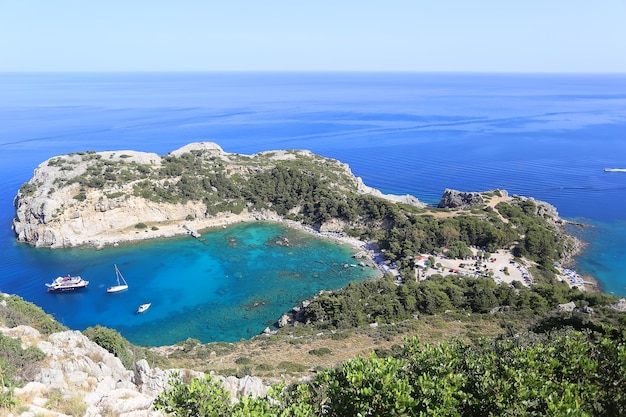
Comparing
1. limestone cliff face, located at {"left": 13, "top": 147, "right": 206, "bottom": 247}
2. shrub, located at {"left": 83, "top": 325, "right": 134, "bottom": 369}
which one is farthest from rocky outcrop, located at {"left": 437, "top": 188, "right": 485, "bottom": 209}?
shrub, located at {"left": 83, "top": 325, "right": 134, "bottom": 369}

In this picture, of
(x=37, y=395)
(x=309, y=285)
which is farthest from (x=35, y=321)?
(x=309, y=285)

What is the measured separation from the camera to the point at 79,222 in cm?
5662

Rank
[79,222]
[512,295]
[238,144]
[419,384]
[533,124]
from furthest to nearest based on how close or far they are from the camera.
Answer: [533,124], [238,144], [79,222], [512,295], [419,384]

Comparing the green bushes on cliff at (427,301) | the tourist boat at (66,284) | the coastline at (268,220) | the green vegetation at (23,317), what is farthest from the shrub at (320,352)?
the tourist boat at (66,284)

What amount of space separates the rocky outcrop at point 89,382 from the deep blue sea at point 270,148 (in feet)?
61.8

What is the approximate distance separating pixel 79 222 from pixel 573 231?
7390 centimetres

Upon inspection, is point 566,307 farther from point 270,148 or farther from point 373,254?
point 270,148

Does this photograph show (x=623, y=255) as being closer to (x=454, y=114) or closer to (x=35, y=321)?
(x=35, y=321)

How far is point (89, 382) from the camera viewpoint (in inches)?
588

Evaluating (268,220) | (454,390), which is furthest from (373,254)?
(454,390)

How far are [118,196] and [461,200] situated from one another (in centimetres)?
5472

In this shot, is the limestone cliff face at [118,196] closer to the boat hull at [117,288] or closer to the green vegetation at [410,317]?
the green vegetation at [410,317]

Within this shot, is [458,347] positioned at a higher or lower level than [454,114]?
lower

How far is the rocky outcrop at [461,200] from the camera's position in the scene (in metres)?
62.5
